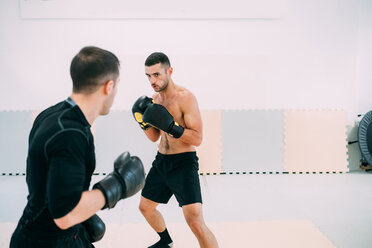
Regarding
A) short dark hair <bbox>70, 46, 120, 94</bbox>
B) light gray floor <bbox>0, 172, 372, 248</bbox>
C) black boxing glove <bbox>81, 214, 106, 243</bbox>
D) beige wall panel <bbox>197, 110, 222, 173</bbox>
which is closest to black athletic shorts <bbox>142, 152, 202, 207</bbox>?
black boxing glove <bbox>81, 214, 106, 243</bbox>

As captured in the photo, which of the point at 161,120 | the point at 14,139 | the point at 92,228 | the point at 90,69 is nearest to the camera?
the point at 90,69

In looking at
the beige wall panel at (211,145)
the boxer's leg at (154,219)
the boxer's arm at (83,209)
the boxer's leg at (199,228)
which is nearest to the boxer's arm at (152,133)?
the boxer's leg at (154,219)

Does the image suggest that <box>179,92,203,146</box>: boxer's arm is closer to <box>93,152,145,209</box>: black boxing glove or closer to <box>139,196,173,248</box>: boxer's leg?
<box>139,196,173,248</box>: boxer's leg

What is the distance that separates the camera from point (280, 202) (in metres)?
3.45

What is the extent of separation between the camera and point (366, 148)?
4.46m

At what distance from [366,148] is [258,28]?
255 cm

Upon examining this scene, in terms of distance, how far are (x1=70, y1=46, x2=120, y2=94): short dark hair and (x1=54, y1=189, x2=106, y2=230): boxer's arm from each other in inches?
16.3

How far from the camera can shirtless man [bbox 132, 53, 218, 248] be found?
209cm

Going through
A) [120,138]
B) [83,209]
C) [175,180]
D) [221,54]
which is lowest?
[120,138]

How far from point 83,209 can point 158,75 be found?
57.1 inches

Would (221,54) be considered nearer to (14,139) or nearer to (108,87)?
(14,139)

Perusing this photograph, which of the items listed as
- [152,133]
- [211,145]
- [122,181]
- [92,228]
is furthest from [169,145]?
[211,145]

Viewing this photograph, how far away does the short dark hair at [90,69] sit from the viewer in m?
1.14

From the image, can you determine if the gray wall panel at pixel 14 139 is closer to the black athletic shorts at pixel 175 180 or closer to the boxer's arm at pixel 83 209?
the black athletic shorts at pixel 175 180
